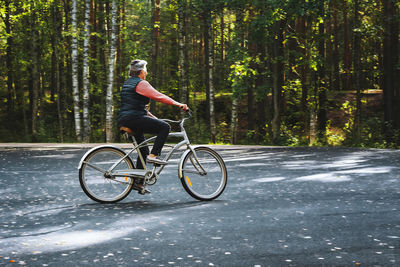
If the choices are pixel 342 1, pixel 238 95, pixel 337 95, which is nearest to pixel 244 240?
pixel 238 95

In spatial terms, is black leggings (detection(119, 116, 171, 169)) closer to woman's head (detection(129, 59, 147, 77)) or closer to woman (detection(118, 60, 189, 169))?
woman (detection(118, 60, 189, 169))

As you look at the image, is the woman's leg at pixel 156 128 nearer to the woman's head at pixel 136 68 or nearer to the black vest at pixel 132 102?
the black vest at pixel 132 102

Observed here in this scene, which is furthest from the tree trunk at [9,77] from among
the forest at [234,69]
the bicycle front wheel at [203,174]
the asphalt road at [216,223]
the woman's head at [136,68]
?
the bicycle front wheel at [203,174]

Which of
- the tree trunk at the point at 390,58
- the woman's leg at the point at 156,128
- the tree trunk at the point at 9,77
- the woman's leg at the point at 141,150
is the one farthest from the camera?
the tree trunk at the point at 9,77

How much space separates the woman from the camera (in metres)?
7.12

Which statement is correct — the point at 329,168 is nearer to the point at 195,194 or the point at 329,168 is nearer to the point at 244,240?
the point at 195,194

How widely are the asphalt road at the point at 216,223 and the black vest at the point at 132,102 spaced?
4.45ft

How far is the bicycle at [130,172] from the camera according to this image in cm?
721

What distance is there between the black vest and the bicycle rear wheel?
1.95ft

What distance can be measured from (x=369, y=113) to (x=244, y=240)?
2812 centimetres

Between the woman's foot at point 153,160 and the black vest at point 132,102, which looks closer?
the black vest at point 132,102

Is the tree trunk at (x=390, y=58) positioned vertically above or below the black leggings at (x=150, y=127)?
above

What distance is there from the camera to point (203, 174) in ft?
24.7

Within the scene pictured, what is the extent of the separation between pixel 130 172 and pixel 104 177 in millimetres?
394
